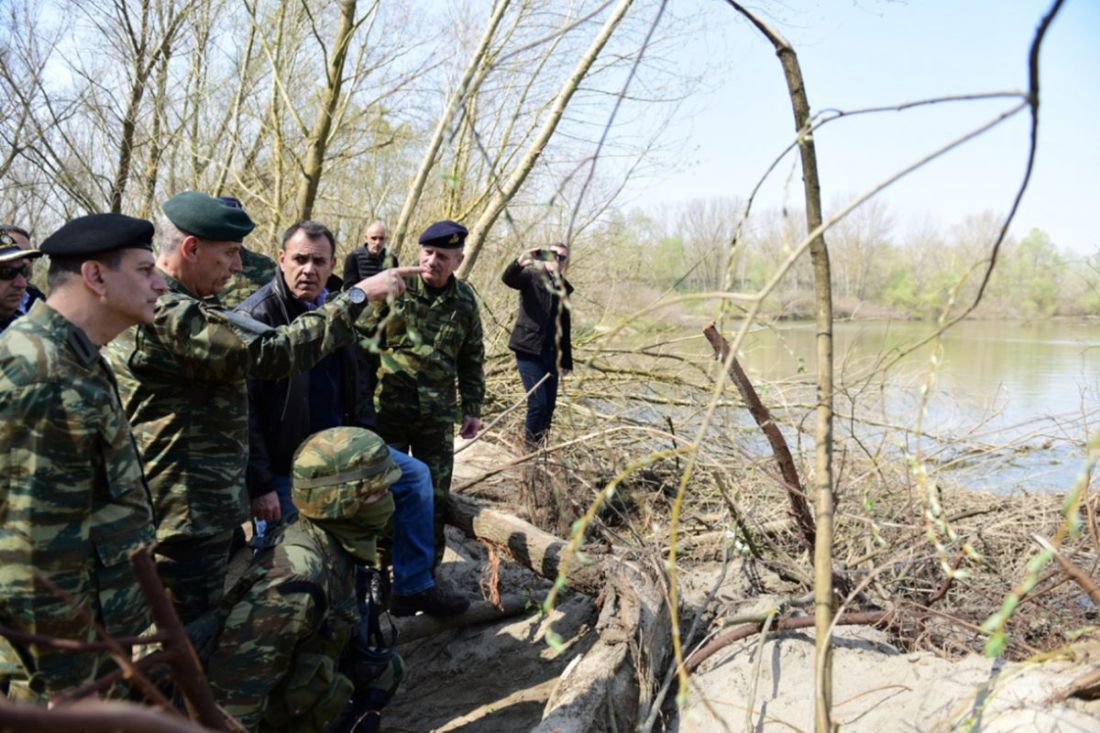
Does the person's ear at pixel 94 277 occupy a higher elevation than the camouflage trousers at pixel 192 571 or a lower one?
higher

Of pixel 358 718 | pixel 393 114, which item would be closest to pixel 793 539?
pixel 358 718

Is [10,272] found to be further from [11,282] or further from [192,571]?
[192,571]

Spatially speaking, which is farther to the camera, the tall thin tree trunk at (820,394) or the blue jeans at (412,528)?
the blue jeans at (412,528)

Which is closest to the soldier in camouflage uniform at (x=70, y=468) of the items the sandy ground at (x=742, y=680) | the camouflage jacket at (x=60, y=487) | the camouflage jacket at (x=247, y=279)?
the camouflage jacket at (x=60, y=487)

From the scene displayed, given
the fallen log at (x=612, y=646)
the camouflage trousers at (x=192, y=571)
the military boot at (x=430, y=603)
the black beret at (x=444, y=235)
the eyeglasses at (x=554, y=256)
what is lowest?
the military boot at (x=430, y=603)

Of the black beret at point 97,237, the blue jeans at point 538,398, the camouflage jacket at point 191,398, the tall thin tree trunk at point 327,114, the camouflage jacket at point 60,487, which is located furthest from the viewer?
the tall thin tree trunk at point 327,114

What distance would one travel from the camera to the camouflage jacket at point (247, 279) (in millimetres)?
4109

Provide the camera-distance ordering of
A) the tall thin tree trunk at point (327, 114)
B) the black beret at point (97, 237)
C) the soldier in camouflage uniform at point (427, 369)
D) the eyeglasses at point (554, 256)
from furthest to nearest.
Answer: the tall thin tree trunk at point (327, 114), the soldier in camouflage uniform at point (427, 369), the eyeglasses at point (554, 256), the black beret at point (97, 237)

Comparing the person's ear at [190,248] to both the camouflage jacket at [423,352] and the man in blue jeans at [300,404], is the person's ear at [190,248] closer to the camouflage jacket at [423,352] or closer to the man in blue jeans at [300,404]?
the man in blue jeans at [300,404]

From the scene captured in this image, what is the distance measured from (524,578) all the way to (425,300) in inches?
68.8

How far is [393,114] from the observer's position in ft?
29.7

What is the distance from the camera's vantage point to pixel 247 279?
4.16 m

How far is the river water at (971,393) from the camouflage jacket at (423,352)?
162 centimetres

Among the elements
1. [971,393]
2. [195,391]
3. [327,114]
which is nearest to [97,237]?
[195,391]
